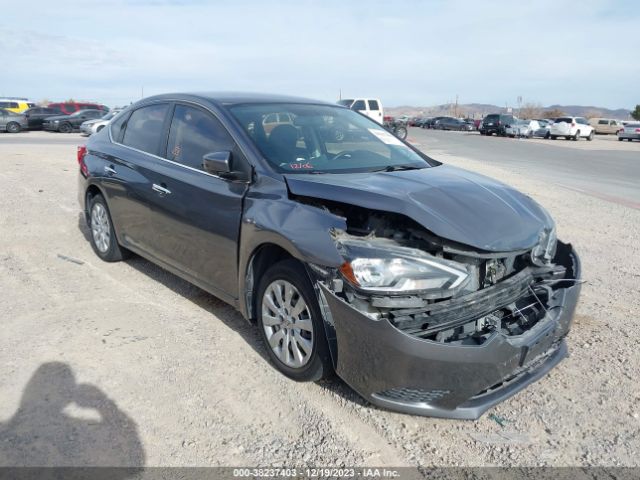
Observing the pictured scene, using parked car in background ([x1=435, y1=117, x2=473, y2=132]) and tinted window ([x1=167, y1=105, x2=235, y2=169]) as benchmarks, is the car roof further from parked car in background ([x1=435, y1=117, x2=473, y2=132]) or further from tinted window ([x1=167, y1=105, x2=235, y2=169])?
parked car in background ([x1=435, y1=117, x2=473, y2=132])

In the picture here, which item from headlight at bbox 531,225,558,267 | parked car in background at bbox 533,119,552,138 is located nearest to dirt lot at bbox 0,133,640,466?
headlight at bbox 531,225,558,267

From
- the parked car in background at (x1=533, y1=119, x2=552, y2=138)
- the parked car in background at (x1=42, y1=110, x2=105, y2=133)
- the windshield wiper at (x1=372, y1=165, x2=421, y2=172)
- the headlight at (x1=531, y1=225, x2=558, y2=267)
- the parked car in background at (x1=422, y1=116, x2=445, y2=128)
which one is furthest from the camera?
the parked car in background at (x1=422, y1=116, x2=445, y2=128)

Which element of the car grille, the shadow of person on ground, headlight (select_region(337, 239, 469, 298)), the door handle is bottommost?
the shadow of person on ground

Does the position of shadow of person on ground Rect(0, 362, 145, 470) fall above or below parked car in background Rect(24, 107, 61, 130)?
below

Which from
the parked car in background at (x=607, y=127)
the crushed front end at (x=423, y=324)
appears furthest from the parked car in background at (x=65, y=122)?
the parked car in background at (x=607, y=127)

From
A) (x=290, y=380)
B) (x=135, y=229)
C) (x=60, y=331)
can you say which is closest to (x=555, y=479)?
(x=290, y=380)

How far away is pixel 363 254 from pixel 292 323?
0.75 metres

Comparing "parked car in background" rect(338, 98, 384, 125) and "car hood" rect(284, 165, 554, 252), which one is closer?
"car hood" rect(284, 165, 554, 252)

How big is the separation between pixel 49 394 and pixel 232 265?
53.5 inches

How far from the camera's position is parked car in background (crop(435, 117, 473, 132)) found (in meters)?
56.1

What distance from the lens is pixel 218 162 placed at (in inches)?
144

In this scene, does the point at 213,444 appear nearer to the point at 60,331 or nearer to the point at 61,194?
the point at 60,331

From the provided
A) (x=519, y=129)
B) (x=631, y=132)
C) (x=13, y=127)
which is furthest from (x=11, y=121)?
(x=631, y=132)

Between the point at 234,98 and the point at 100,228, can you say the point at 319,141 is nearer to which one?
the point at 234,98
